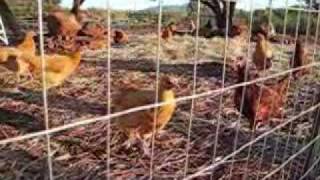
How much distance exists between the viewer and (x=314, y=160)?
2.15 metres

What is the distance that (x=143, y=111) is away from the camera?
63.8 inches

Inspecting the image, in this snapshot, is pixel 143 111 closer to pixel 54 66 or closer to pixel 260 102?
pixel 260 102

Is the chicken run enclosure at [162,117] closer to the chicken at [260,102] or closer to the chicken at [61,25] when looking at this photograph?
the chicken at [260,102]

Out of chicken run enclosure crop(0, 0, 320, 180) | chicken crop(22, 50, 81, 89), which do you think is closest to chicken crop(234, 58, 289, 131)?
chicken run enclosure crop(0, 0, 320, 180)

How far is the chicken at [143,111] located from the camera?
1.65 metres

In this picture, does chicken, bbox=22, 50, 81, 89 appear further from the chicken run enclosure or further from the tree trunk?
the tree trunk

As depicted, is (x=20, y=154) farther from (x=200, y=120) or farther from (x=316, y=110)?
(x=316, y=110)

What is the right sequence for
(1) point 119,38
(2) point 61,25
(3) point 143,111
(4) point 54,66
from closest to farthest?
(3) point 143,111 < (4) point 54,66 < (2) point 61,25 < (1) point 119,38

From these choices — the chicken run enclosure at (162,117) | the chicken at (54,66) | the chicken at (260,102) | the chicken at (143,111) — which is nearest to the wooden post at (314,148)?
the chicken run enclosure at (162,117)

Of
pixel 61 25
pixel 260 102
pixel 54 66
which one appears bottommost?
pixel 260 102

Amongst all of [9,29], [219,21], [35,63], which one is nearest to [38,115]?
[35,63]

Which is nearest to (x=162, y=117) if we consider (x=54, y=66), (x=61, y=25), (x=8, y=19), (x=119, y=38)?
(x=54, y=66)

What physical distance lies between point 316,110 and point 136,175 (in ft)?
3.23

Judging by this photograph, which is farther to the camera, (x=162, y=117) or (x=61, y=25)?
(x=61, y=25)
